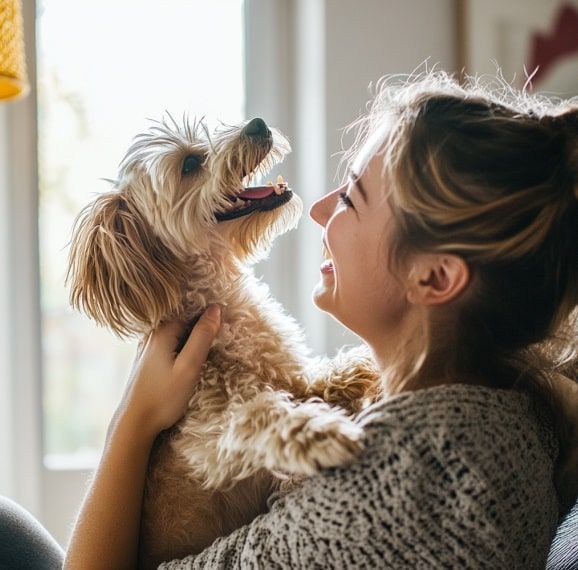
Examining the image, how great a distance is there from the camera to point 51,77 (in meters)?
2.51

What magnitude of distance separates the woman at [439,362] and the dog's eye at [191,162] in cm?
32

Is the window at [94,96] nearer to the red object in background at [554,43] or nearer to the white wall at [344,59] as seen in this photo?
the white wall at [344,59]

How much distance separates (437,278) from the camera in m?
1.06

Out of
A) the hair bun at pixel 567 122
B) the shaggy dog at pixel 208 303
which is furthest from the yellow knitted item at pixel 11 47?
the hair bun at pixel 567 122

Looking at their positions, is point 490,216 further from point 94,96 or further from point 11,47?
point 94,96

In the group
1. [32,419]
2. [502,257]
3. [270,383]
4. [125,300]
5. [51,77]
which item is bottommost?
[32,419]

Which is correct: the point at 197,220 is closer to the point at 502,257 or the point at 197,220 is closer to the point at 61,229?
the point at 502,257

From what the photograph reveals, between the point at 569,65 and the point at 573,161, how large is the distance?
1.49 metres

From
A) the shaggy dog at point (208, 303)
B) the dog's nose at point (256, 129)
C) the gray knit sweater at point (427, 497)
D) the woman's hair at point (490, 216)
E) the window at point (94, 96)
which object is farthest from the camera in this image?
the window at point (94, 96)

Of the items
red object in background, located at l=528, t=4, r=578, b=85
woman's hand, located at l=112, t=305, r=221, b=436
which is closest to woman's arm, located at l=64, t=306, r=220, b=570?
woman's hand, located at l=112, t=305, r=221, b=436

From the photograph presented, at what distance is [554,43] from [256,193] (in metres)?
1.36

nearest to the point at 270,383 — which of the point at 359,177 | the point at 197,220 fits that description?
the point at 197,220

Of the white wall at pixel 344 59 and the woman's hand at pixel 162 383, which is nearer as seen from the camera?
the woman's hand at pixel 162 383

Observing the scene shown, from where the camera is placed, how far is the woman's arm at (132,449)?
3.89ft
